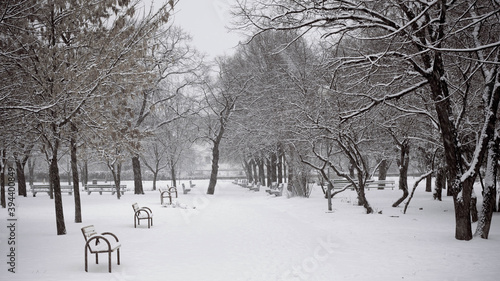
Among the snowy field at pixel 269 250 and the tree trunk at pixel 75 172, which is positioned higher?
the tree trunk at pixel 75 172

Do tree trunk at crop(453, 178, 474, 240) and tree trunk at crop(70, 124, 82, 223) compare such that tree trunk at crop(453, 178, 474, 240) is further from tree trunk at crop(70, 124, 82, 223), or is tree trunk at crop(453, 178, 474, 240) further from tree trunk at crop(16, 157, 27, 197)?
tree trunk at crop(16, 157, 27, 197)

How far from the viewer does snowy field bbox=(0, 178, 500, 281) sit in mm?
7199

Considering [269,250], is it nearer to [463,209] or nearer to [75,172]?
[463,209]

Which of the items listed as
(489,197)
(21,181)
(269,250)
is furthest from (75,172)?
(21,181)

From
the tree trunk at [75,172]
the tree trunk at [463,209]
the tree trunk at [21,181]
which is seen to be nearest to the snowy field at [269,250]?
the tree trunk at [463,209]

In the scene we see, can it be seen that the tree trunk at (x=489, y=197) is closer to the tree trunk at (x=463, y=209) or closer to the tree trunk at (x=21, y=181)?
the tree trunk at (x=463, y=209)

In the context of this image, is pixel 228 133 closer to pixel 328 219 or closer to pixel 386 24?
pixel 328 219

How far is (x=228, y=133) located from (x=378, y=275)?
84.2ft

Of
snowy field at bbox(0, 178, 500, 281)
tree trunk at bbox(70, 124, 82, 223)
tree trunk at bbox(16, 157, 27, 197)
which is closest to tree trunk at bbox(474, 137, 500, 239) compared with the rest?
snowy field at bbox(0, 178, 500, 281)

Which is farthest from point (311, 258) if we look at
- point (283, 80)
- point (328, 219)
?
point (283, 80)

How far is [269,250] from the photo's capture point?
9352mm

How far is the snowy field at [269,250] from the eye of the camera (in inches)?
283

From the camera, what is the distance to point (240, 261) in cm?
828

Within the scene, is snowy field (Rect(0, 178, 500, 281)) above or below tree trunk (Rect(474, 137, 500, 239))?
below
